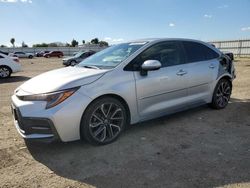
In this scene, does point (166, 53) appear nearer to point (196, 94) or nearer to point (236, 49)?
point (196, 94)

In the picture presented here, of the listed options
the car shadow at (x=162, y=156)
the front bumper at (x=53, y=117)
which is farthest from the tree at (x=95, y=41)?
the front bumper at (x=53, y=117)

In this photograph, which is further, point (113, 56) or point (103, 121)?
point (113, 56)

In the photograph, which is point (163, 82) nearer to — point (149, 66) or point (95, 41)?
point (149, 66)

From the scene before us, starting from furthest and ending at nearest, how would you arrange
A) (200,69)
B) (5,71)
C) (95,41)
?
(95,41)
(5,71)
(200,69)

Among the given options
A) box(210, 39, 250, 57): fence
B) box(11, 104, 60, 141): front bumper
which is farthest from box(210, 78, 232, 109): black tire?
box(210, 39, 250, 57): fence

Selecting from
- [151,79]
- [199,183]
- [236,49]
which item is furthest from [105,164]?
[236,49]

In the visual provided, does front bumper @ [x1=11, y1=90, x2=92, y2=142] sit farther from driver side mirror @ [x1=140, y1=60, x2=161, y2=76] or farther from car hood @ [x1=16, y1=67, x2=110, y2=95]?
driver side mirror @ [x1=140, y1=60, x2=161, y2=76]

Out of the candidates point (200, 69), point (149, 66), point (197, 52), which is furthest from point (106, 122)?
point (197, 52)

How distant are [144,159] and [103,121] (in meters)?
0.91

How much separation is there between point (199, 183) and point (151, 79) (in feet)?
6.76

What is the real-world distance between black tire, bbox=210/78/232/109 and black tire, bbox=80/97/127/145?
255 cm

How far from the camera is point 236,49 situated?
2898cm

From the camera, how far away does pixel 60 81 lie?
4.15m

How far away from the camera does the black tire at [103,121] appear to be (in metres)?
4.14
